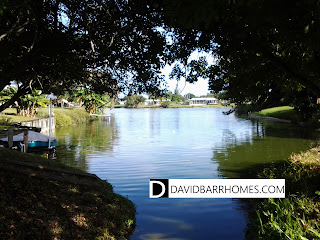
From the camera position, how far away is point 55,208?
27.6ft

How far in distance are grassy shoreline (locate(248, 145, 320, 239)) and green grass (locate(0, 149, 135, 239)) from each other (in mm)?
3812

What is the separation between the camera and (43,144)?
21.2 meters

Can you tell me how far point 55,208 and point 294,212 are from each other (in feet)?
21.3

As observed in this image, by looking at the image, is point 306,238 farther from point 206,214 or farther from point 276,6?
point 276,6

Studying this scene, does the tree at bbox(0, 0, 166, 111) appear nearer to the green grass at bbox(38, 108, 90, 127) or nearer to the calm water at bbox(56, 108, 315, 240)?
the calm water at bbox(56, 108, 315, 240)

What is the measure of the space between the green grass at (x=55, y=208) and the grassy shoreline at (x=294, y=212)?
12.5 ft

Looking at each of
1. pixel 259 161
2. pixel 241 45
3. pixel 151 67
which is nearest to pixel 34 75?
pixel 151 67

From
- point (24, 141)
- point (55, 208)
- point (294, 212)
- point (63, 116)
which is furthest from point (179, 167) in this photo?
point (63, 116)

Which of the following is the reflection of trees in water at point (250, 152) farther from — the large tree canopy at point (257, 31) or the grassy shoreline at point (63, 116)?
the grassy shoreline at point (63, 116)

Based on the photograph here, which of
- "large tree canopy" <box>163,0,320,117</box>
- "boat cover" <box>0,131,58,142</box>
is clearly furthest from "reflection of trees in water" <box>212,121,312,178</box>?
"boat cover" <box>0,131,58,142</box>

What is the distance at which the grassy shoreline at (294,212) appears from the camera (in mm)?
7570

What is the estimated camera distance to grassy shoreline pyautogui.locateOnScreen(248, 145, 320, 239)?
757 cm

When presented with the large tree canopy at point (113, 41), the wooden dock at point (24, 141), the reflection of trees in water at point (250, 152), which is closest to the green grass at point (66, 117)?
the reflection of trees in water at point (250, 152)

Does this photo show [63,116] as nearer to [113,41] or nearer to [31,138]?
[31,138]
